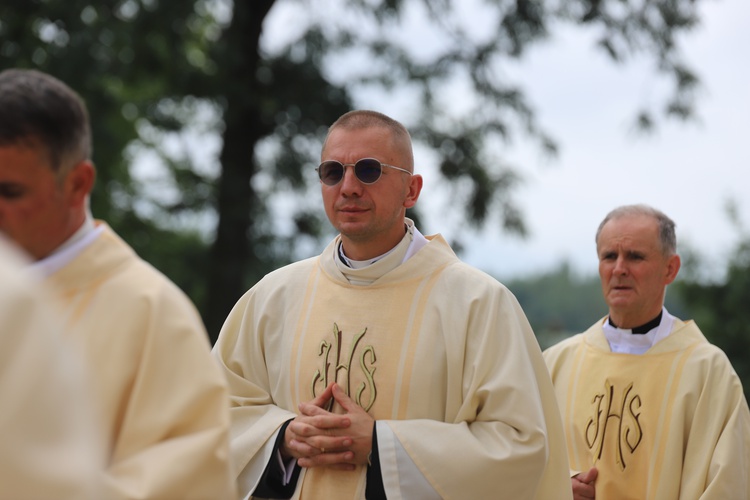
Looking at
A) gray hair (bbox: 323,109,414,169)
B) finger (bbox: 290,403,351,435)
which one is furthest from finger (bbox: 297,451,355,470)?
gray hair (bbox: 323,109,414,169)

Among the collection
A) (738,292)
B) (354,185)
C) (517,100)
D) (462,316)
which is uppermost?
(517,100)

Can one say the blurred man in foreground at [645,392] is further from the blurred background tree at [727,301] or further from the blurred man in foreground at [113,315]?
the blurred background tree at [727,301]

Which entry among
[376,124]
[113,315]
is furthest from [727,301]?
[113,315]

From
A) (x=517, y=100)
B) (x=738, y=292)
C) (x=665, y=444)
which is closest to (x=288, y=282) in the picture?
(x=665, y=444)

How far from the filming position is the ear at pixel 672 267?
6.29 meters

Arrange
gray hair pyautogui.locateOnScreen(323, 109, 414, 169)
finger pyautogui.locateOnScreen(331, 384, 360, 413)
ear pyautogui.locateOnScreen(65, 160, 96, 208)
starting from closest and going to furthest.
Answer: ear pyautogui.locateOnScreen(65, 160, 96, 208) → finger pyautogui.locateOnScreen(331, 384, 360, 413) → gray hair pyautogui.locateOnScreen(323, 109, 414, 169)

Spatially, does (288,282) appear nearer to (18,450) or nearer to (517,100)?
(18,450)

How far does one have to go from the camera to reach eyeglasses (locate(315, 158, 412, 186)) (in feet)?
16.1

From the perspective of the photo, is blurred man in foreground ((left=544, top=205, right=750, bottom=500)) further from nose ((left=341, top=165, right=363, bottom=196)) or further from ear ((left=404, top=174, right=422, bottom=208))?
nose ((left=341, top=165, right=363, bottom=196))

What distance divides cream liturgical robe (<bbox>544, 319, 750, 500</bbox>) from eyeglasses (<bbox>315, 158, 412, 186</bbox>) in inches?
80.4

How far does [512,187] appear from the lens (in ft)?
50.8

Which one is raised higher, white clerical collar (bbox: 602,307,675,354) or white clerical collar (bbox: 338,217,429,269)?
white clerical collar (bbox: 338,217,429,269)

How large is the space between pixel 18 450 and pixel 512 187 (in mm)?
13525

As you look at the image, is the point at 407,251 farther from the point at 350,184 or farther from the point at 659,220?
the point at 659,220
